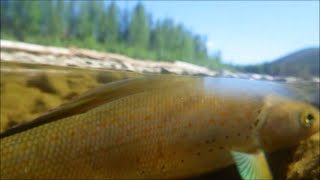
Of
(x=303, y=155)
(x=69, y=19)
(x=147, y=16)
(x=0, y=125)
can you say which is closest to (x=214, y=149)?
(x=303, y=155)

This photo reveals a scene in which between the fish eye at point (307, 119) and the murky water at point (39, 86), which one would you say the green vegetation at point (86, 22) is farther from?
the fish eye at point (307, 119)

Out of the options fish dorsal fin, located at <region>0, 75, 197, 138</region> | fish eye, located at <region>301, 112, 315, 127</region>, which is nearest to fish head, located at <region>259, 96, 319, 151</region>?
fish eye, located at <region>301, 112, 315, 127</region>

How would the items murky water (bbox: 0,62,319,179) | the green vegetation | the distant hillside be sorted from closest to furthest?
murky water (bbox: 0,62,319,179), the distant hillside, the green vegetation

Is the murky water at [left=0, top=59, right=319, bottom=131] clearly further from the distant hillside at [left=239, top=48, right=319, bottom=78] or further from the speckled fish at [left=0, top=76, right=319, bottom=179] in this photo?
the speckled fish at [left=0, top=76, right=319, bottom=179]

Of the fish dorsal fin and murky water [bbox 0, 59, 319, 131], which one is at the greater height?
the fish dorsal fin

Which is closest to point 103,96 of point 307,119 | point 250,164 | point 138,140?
point 138,140

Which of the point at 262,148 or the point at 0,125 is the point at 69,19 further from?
the point at 262,148

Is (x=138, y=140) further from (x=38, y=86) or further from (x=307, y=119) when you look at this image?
(x=38, y=86)

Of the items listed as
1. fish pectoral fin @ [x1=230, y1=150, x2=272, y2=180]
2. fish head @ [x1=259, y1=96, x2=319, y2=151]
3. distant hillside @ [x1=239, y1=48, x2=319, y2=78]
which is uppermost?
distant hillside @ [x1=239, y1=48, x2=319, y2=78]
